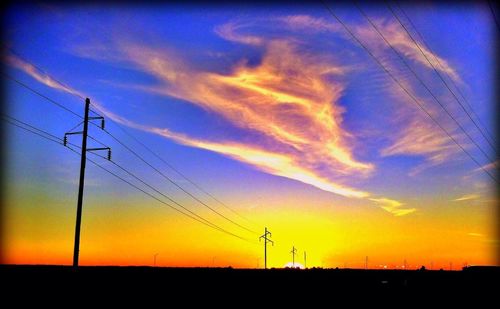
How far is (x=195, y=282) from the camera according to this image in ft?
139

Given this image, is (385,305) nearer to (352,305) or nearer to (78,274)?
(352,305)

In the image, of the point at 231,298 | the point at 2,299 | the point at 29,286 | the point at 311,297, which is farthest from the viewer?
the point at 311,297

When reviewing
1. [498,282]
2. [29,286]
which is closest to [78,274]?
[29,286]

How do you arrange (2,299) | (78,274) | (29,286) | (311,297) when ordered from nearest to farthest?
1. (2,299)
2. (29,286)
3. (78,274)
4. (311,297)

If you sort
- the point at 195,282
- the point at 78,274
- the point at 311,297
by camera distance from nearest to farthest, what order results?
the point at 78,274
the point at 311,297
the point at 195,282

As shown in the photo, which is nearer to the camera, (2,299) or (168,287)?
(2,299)

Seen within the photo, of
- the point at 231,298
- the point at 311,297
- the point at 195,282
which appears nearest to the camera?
the point at 231,298

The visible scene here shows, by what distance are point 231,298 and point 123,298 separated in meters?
8.05

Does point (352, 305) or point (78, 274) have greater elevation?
point (78, 274)

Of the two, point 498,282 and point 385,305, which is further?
point 498,282

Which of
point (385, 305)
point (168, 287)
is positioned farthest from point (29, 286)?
point (385, 305)

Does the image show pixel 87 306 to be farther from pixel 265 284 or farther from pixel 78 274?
pixel 265 284

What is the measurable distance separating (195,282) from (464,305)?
22.0 m

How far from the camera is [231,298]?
32.7m
